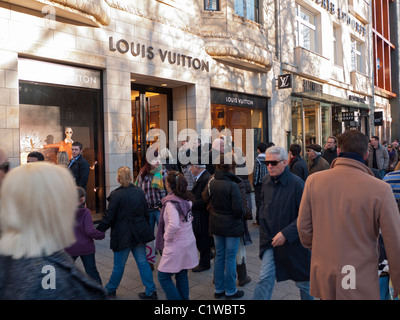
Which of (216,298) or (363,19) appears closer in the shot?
(216,298)

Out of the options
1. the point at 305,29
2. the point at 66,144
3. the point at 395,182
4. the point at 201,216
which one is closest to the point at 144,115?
the point at 66,144

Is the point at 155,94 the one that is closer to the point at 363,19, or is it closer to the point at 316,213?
the point at 316,213

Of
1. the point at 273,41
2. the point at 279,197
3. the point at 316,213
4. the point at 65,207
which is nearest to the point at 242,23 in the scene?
the point at 273,41

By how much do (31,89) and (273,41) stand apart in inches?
392

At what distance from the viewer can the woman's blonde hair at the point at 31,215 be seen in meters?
1.41

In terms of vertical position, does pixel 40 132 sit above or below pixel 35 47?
below

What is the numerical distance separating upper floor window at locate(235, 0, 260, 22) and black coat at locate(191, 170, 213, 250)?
9.03 m

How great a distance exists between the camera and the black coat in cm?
482

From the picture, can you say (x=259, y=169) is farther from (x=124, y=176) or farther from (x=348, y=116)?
(x=348, y=116)

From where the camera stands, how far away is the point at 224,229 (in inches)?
156

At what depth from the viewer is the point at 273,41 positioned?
13.8 metres

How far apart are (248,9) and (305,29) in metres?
4.90

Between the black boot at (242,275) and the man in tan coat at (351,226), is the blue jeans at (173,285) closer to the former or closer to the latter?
the black boot at (242,275)

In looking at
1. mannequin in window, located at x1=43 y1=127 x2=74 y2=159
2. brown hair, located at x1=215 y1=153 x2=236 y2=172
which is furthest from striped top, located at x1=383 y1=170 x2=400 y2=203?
mannequin in window, located at x1=43 y1=127 x2=74 y2=159
